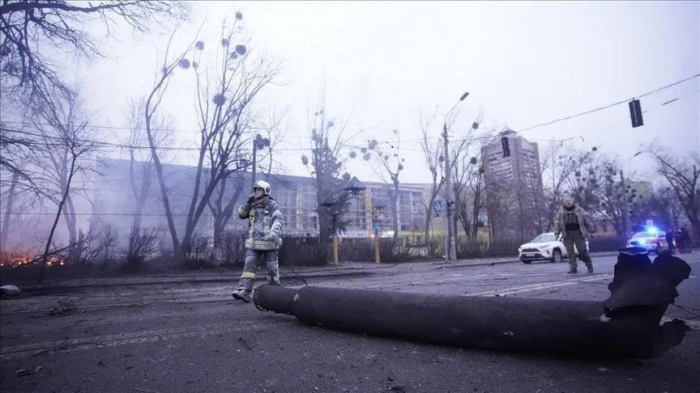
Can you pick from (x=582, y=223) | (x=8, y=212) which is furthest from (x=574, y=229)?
(x=8, y=212)

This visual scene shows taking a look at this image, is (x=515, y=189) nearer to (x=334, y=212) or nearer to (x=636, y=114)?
(x=334, y=212)

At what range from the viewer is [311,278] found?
11227 mm

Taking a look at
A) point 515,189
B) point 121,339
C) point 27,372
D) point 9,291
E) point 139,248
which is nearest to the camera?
point 27,372

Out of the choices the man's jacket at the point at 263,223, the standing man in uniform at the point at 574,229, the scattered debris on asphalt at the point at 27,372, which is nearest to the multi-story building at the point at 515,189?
the standing man in uniform at the point at 574,229

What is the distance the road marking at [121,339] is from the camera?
3234mm

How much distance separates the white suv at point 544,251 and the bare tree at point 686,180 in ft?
42.2

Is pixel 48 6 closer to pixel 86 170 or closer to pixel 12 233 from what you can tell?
pixel 86 170

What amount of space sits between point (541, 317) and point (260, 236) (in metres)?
4.34

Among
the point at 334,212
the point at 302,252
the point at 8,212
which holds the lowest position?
the point at 302,252

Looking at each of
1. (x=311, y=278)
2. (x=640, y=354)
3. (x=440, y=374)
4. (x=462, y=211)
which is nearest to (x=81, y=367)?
(x=440, y=374)

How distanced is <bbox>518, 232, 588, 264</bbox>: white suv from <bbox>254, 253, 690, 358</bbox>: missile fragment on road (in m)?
16.2

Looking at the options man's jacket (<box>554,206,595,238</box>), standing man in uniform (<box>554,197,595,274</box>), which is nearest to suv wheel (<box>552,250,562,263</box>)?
standing man in uniform (<box>554,197,595,274</box>)

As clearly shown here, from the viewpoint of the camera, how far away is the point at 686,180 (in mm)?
4684

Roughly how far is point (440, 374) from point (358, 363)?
60 cm
